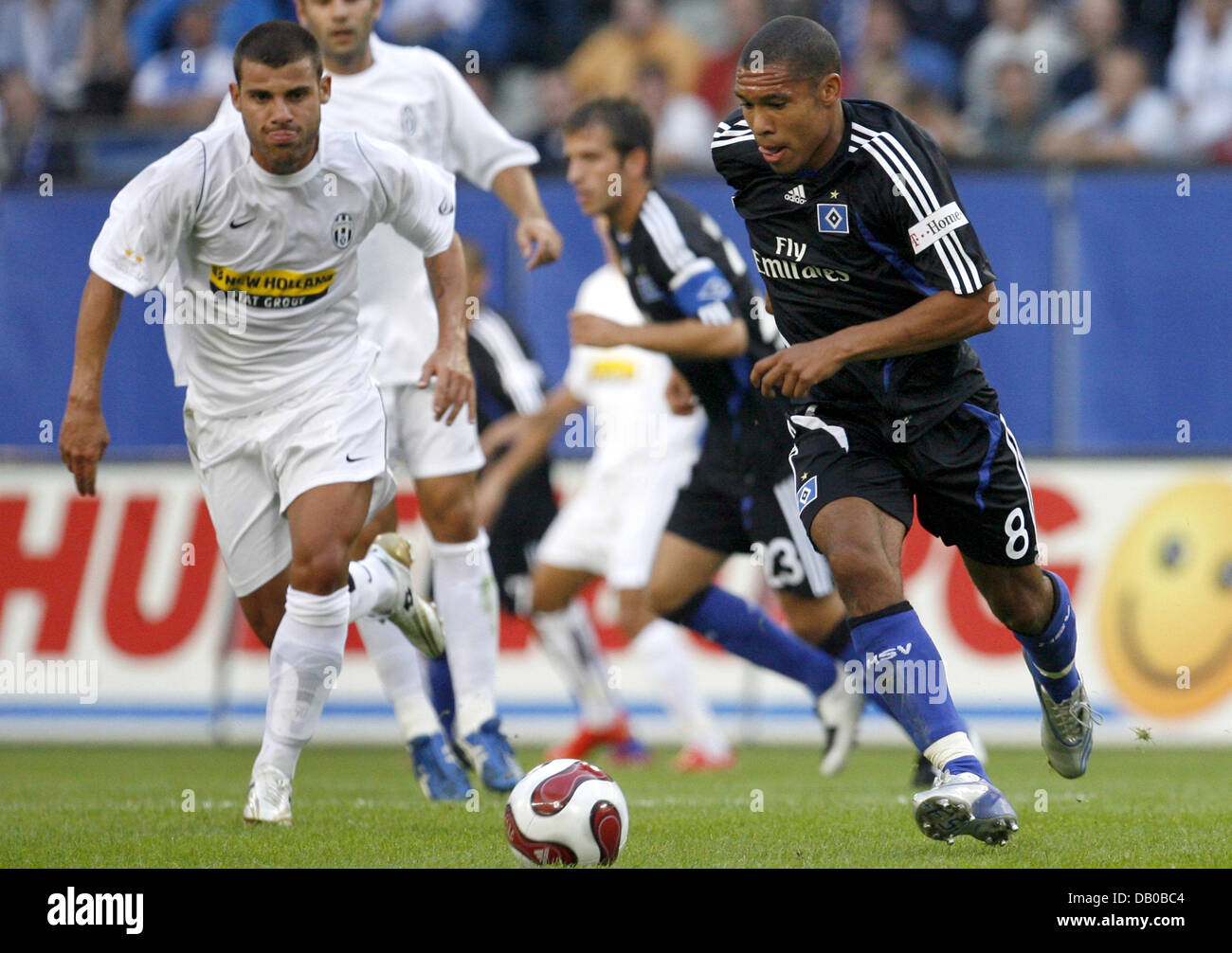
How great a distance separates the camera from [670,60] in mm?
14570

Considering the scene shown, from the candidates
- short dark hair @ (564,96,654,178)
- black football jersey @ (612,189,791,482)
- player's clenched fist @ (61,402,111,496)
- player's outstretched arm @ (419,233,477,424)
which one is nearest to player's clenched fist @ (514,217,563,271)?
player's outstretched arm @ (419,233,477,424)

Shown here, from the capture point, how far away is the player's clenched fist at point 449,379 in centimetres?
620

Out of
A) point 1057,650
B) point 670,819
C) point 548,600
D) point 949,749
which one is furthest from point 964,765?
point 548,600

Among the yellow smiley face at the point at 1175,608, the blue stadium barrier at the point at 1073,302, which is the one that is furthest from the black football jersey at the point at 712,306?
the blue stadium barrier at the point at 1073,302

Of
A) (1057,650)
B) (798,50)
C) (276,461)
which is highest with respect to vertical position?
(798,50)

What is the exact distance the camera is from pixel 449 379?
6.25 meters

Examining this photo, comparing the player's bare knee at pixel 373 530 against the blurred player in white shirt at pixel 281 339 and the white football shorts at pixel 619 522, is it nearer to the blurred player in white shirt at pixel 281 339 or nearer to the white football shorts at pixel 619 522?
the blurred player in white shirt at pixel 281 339

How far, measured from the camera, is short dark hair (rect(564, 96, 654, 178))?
764 centimetres

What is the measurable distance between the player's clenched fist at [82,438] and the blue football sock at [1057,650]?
301cm

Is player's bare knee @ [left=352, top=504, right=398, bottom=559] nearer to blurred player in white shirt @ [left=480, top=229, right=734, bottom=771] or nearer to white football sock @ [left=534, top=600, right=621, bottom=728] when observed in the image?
blurred player in white shirt @ [left=480, top=229, right=734, bottom=771]

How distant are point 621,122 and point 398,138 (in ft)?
3.59

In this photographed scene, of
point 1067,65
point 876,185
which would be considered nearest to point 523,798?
point 876,185

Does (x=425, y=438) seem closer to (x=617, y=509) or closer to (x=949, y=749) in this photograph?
(x=949, y=749)

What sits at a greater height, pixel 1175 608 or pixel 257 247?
pixel 257 247
